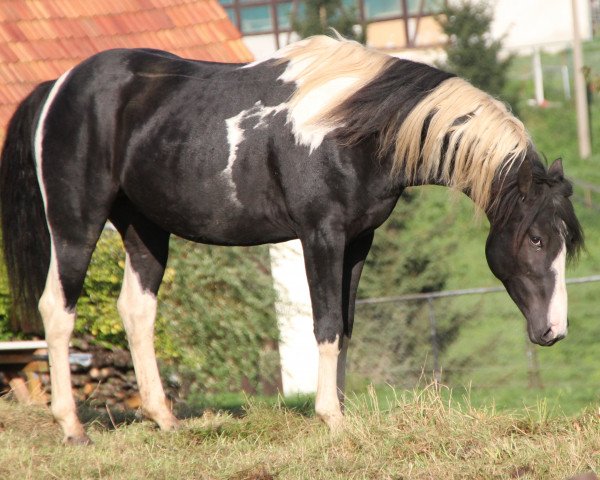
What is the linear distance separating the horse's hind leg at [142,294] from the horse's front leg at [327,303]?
1.15 m

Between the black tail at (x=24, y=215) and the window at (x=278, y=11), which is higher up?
the black tail at (x=24, y=215)

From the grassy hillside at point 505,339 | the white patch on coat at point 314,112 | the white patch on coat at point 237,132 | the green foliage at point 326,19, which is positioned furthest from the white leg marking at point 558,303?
the green foliage at point 326,19

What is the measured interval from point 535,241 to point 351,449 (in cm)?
130

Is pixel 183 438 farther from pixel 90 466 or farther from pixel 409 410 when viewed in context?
pixel 409 410

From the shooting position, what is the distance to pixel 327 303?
543 centimetres

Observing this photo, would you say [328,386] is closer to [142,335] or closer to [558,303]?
[558,303]

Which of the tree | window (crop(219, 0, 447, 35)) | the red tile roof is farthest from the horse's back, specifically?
window (crop(219, 0, 447, 35))

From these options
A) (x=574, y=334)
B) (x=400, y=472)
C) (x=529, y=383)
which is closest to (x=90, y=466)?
(x=400, y=472)

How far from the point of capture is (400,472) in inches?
175

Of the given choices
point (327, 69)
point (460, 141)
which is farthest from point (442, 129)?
point (327, 69)

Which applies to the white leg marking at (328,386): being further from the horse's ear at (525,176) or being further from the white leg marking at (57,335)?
the white leg marking at (57,335)

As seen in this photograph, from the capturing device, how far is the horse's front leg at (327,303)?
17.7 ft

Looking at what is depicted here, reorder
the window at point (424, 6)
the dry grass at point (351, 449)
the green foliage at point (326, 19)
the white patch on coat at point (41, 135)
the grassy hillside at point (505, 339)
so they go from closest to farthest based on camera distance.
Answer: the dry grass at point (351, 449), the white patch on coat at point (41, 135), the grassy hillside at point (505, 339), the green foliage at point (326, 19), the window at point (424, 6)

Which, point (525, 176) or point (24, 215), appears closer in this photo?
point (525, 176)
